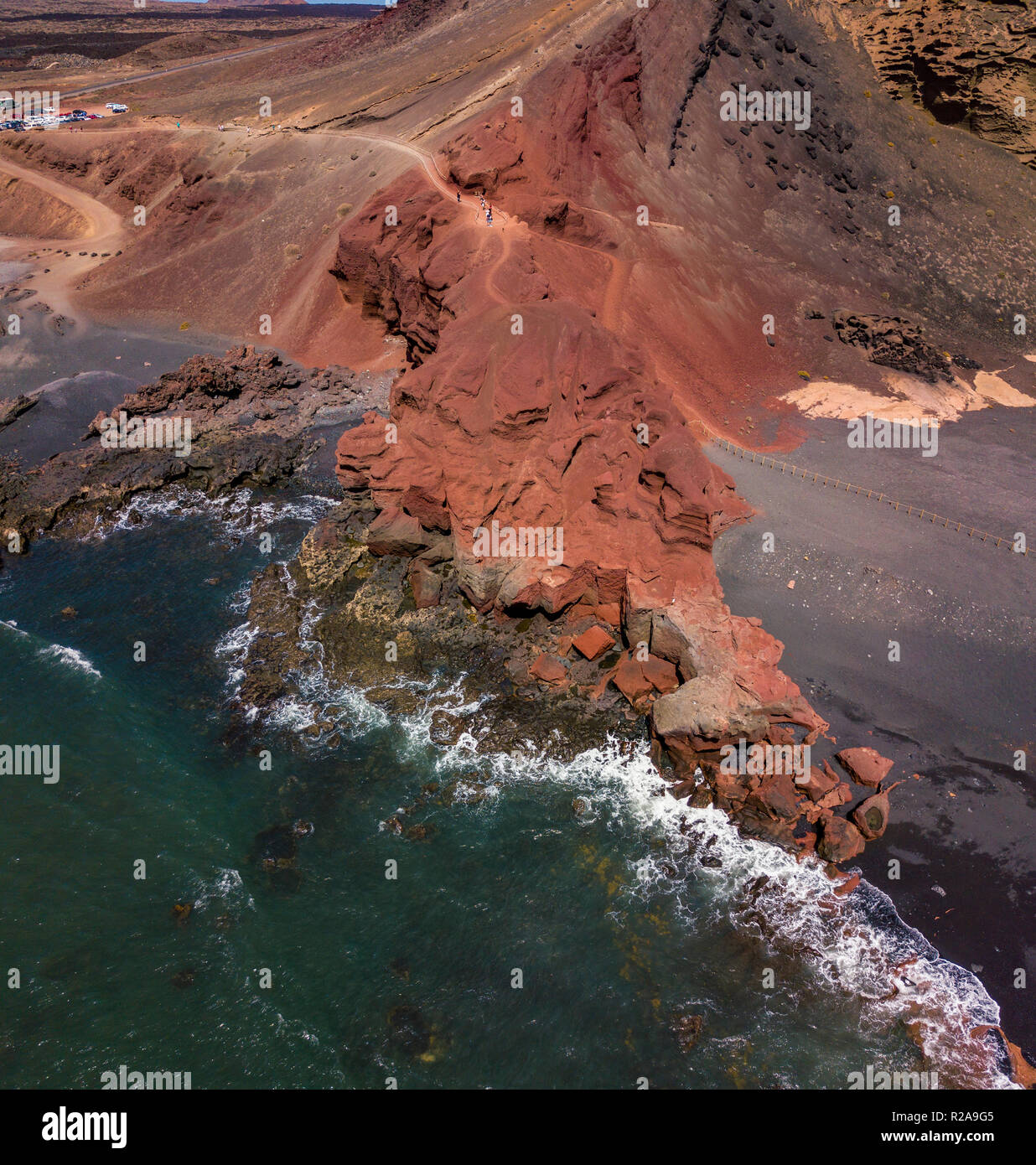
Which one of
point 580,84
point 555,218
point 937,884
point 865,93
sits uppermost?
point 865,93

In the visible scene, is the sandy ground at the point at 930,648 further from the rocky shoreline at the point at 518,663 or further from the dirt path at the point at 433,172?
the dirt path at the point at 433,172

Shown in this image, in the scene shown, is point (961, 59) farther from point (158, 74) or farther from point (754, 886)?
point (158, 74)

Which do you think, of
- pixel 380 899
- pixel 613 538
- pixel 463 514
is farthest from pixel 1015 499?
pixel 380 899

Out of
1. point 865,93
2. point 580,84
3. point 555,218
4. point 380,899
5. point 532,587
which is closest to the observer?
point 380,899

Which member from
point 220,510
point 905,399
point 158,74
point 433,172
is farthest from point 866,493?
point 158,74
